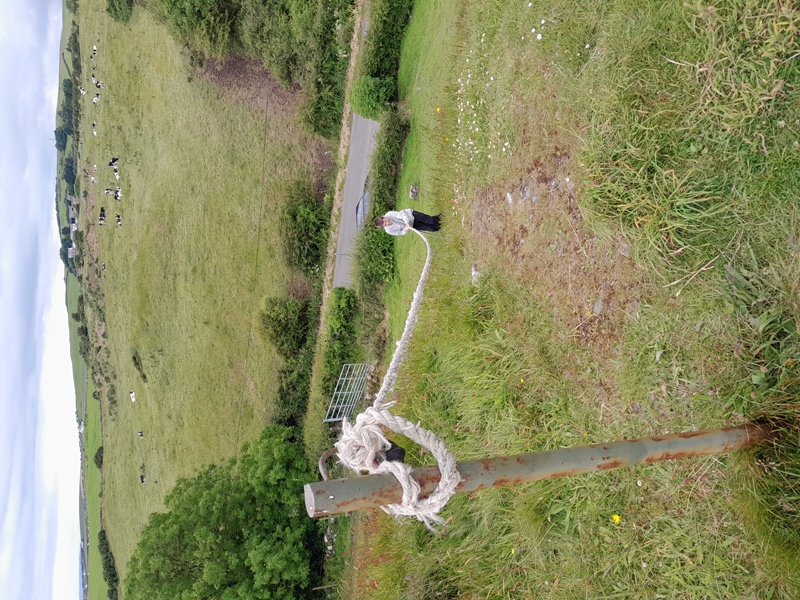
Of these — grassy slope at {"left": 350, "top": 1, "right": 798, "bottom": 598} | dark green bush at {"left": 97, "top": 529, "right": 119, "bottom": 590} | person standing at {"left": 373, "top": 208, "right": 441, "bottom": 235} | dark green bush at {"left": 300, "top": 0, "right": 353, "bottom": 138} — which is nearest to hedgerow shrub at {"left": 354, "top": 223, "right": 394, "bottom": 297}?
person standing at {"left": 373, "top": 208, "right": 441, "bottom": 235}

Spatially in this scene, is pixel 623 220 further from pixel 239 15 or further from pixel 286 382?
pixel 239 15

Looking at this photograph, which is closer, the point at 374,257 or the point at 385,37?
the point at 374,257

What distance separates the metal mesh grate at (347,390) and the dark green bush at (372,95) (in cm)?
573

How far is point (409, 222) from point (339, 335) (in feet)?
18.3

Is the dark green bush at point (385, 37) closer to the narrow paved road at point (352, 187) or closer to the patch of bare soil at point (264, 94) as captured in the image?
the narrow paved road at point (352, 187)

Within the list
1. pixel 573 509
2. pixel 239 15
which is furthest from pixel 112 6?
pixel 573 509

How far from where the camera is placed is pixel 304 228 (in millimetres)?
15195

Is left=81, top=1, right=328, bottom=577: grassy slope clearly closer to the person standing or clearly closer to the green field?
the green field

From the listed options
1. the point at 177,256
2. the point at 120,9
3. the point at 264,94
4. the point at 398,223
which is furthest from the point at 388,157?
the point at 120,9

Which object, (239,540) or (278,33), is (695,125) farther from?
(278,33)

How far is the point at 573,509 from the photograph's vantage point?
16.9 feet

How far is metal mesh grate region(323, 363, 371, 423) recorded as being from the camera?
12305 mm

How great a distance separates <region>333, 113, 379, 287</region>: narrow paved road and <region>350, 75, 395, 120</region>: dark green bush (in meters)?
0.84

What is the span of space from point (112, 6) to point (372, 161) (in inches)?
754
